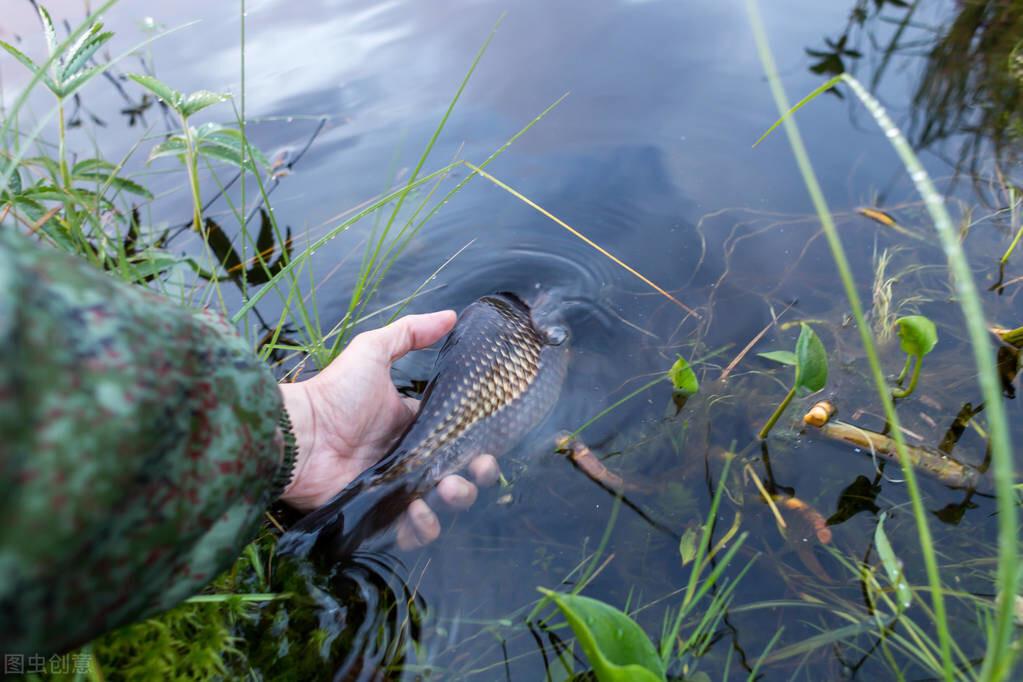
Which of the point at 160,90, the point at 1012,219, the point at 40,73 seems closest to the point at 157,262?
the point at 160,90

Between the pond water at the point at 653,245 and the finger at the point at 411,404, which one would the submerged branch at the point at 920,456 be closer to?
the pond water at the point at 653,245

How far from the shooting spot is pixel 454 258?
11.3ft

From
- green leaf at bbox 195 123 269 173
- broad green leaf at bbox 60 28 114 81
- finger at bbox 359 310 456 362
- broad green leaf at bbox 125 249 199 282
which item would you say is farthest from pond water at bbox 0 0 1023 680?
broad green leaf at bbox 60 28 114 81

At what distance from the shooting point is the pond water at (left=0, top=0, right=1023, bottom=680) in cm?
195

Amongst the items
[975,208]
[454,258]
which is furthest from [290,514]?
[975,208]

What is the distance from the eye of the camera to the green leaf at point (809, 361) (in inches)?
74.5

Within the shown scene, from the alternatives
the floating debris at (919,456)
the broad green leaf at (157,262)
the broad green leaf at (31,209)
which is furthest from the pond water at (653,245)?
the broad green leaf at (31,209)

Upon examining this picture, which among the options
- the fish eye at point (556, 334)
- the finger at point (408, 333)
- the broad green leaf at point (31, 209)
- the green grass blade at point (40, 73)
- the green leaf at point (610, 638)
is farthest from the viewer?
the fish eye at point (556, 334)

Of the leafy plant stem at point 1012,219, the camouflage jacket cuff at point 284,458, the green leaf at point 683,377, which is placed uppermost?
the leafy plant stem at point 1012,219

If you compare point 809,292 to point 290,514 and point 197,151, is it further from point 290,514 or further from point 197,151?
point 197,151

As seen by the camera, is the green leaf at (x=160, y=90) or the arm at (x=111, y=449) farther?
the green leaf at (x=160, y=90)

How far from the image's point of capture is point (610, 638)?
54.3 inches

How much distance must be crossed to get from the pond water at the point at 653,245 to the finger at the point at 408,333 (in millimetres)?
279

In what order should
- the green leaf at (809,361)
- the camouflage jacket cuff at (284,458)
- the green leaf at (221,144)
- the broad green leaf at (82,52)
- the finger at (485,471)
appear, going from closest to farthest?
the camouflage jacket cuff at (284,458), the green leaf at (809,361), the broad green leaf at (82,52), the finger at (485,471), the green leaf at (221,144)
